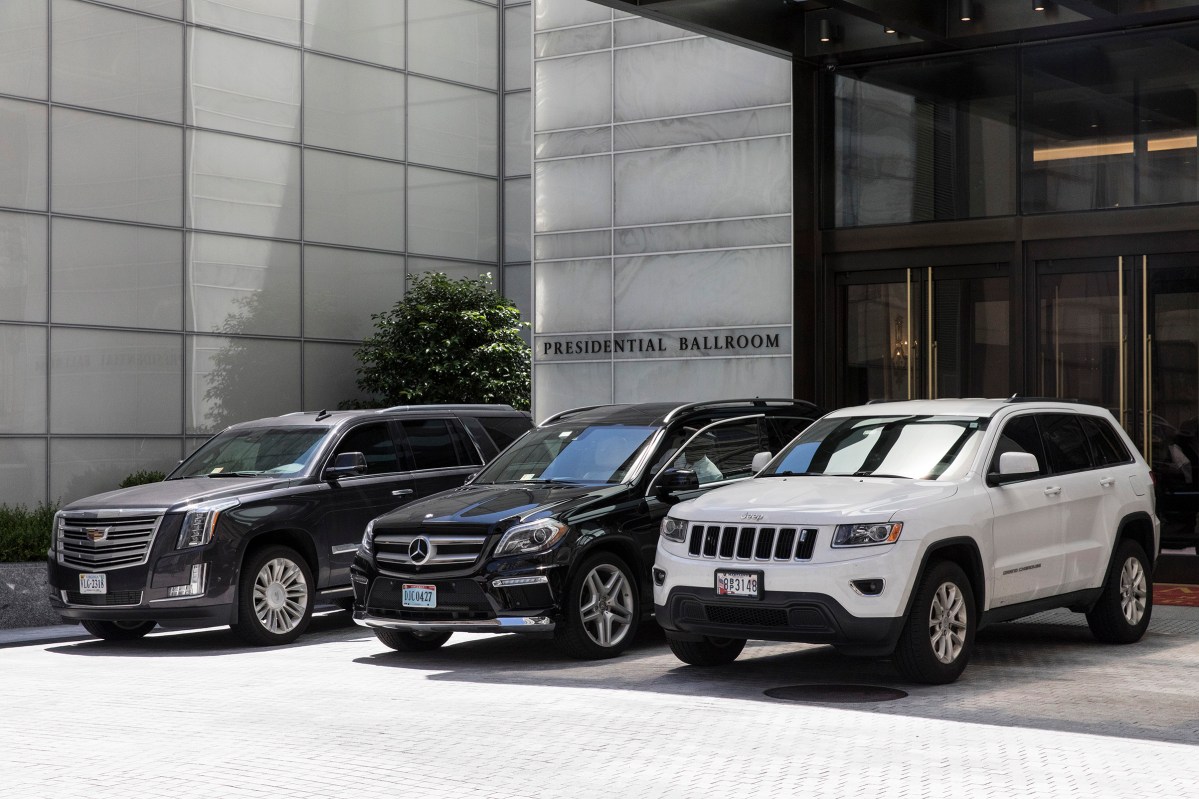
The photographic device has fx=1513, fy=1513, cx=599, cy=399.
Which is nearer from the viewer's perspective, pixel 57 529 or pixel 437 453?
pixel 57 529

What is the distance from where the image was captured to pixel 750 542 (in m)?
9.72

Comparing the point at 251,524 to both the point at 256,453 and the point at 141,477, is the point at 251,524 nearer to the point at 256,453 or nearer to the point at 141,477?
the point at 256,453

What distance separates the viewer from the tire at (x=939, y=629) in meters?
9.50

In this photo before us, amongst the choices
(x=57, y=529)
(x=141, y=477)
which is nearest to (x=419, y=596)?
(x=57, y=529)

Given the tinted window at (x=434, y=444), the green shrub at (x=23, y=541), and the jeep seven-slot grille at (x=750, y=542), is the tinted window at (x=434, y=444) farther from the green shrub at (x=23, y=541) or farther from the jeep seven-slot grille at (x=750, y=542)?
the jeep seven-slot grille at (x=750, y=542)

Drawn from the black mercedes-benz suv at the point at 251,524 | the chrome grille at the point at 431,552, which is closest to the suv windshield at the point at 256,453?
the black mercedes-benz suv at the point at 251,524

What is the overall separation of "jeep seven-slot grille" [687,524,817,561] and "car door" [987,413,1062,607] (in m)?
1.51

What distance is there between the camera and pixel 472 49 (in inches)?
1201

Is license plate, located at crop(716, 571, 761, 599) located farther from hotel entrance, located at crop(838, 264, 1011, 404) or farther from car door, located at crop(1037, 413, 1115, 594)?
hotel entrance, located at crop(838, 264, 1011, 404)

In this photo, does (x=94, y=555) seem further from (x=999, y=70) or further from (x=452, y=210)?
(x=452, y=210)

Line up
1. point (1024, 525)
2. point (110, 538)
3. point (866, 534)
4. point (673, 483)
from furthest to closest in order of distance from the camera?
point (110, 538) → point (673, 483) → point (1024, 525) → point (866, 534)

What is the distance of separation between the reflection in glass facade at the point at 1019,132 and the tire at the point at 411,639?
8.76 m

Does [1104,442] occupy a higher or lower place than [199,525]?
higher

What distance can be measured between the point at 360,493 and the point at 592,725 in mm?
5818
